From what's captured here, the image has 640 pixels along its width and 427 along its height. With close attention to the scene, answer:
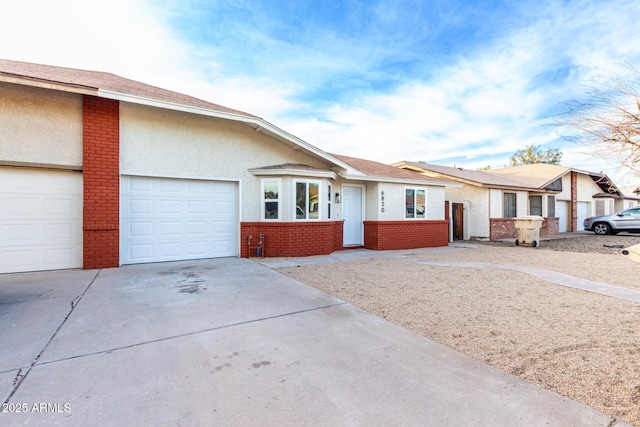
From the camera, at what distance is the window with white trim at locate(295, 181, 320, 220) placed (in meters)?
9.39

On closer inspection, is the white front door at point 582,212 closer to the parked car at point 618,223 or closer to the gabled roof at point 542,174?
the gabled roof at point 542,174

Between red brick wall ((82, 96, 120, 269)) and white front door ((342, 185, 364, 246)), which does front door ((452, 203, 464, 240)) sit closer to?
white front door ((342, 185, 364, 246))

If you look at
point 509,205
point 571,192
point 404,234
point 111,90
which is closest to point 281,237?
point 404,234

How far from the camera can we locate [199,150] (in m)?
8.50

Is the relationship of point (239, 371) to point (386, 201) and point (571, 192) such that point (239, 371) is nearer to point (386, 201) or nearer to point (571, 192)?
point (386, 201)

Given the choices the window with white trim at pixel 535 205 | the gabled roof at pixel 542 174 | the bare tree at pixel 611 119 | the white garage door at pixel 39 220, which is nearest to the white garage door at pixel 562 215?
the gabled roof at pixel 542 174

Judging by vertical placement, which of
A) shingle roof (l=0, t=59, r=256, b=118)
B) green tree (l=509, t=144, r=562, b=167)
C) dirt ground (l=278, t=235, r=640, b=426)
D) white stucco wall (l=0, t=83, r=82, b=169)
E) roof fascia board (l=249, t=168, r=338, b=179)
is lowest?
dirt ground (l=278, t=235, r=640, b=426)

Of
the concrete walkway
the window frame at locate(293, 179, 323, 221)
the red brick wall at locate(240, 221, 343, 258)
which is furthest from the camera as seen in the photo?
the window frame at locate(293, 179, 323, 221)

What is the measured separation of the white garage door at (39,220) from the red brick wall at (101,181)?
48cm

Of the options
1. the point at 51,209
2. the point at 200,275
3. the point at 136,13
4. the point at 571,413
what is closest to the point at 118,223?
the point at 51,209

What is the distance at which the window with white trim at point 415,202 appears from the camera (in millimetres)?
12227

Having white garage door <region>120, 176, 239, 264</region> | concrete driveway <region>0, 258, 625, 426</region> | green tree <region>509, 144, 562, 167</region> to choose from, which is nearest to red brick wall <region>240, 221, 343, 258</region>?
white garage door <region>120, 176, 239, 264</region>

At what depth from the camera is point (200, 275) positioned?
660cm

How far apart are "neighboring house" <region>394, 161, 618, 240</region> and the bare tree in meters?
11.7
